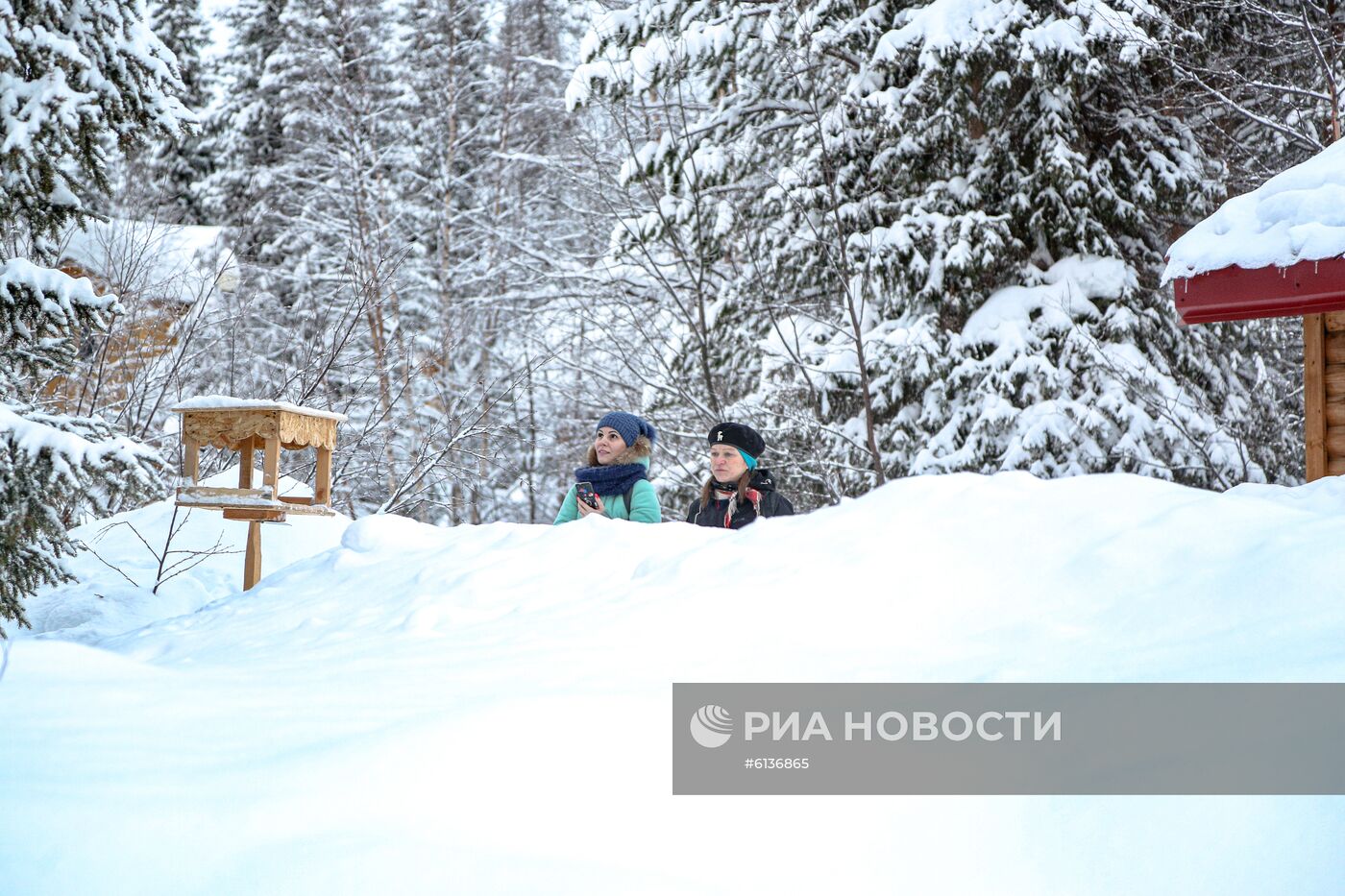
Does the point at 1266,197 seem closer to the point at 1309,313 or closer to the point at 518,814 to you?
the point at 1309,313

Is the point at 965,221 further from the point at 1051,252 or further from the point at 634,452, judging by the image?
the point at 634,452

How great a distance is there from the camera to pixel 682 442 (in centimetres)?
1098

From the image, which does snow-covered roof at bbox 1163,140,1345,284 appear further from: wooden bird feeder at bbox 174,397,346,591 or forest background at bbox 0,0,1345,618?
wooden bird feeder at bbox 174,397,346,591

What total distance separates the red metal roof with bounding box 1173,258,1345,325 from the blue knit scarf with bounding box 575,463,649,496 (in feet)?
8.98

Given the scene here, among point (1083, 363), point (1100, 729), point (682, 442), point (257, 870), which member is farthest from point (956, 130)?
point (257, 870)

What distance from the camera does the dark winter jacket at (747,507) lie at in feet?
17.2

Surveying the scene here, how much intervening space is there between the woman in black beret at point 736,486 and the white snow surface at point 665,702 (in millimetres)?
1564

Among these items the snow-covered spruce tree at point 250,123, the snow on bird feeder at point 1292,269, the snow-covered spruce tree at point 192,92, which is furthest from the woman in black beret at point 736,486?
the snow-covered spruce tree at point 192,92

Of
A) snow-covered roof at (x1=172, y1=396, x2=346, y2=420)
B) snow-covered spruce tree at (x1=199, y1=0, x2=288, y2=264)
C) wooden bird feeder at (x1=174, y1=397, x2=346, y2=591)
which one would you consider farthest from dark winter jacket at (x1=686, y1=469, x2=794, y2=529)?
snow-covered spruce tree at (x1=199, y1=0, x2=288, y2=264)

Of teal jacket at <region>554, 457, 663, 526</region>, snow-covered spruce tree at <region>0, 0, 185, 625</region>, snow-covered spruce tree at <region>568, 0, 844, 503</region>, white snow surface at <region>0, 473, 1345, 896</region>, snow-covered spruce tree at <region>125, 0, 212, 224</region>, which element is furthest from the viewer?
snow-covered spruce tree at <region>125, 0, 212, 224</region>

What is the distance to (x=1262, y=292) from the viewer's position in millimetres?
4391

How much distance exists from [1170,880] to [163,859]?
5.16 ft

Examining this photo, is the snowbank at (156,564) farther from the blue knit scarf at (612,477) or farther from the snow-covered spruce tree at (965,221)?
the snow-covered spruce tree at (965,221)

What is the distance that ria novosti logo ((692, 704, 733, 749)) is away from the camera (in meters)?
2.11
